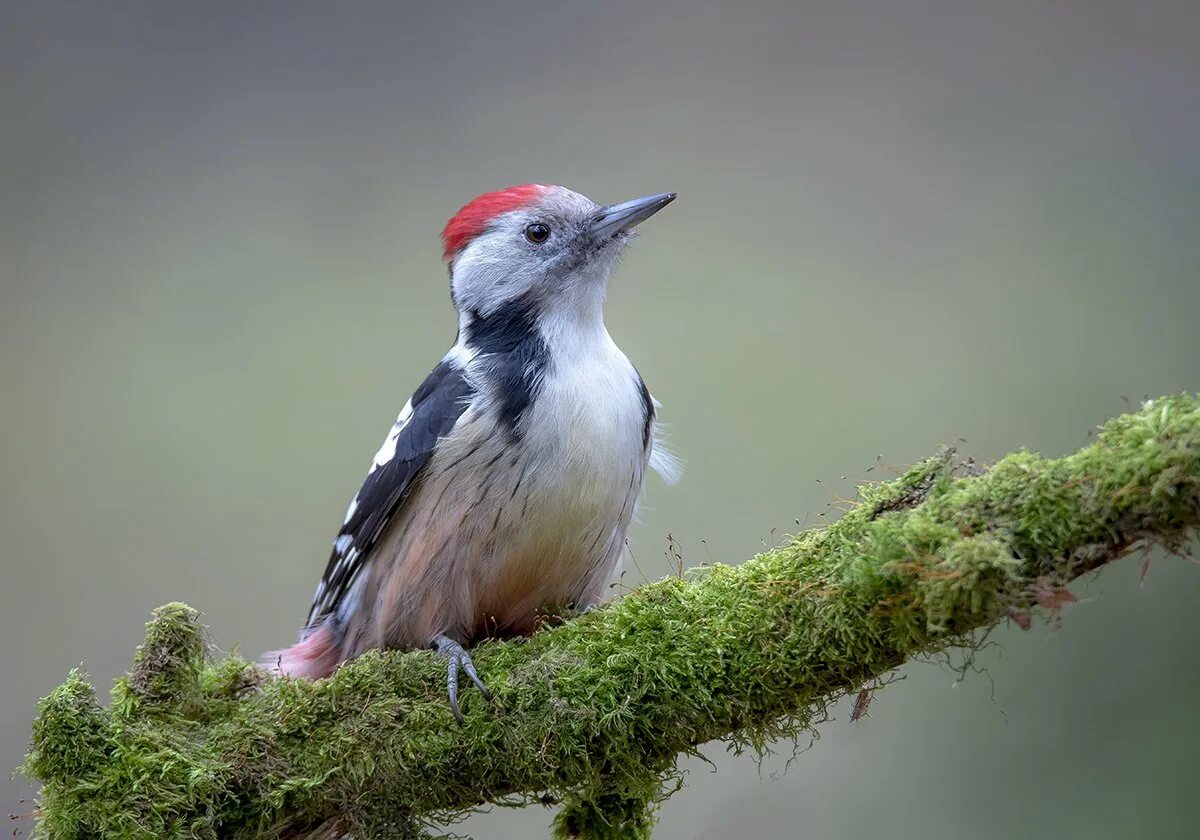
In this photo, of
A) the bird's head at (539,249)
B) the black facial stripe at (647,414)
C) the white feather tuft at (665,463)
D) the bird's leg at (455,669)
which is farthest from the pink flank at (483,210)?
the bird's leg at (455,669)

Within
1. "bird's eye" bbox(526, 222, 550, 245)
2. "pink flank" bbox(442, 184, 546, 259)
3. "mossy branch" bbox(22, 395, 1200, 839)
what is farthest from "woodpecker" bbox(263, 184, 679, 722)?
"mossy branch" bbox(22, 395, 1200, 839)

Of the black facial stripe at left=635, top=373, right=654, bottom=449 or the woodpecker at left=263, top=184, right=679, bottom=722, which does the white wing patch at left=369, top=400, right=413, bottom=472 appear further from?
the black facial stripe at left=635, top=373, right=654, bottom=449

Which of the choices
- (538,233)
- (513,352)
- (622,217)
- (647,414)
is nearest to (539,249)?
(538,233)

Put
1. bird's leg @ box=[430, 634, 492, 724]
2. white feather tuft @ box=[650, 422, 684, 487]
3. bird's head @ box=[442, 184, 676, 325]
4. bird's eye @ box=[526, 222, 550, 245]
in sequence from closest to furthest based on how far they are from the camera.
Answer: bird's leg @ box=[430, 634, 492, 724]
bird's head @ box=[442, 184, 676, 325]
bird's eye @ box=[526, 222, 550, 245]
white feather tuft @ box=[650, 422, 684, 487]

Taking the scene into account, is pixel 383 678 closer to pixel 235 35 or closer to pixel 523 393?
pixel 523 393

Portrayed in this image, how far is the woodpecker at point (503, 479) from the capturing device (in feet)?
8.31

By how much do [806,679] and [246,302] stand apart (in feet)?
14.1

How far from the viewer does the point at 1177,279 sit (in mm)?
4926

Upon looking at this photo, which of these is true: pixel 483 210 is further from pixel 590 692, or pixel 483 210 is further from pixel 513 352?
pixel 590 692

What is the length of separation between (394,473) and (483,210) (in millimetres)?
823

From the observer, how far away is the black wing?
2623mm

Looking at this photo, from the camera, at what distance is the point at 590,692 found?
2.07 m

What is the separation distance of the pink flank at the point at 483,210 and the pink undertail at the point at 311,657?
1075 mm

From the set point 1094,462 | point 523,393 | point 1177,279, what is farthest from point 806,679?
point 1177,279
